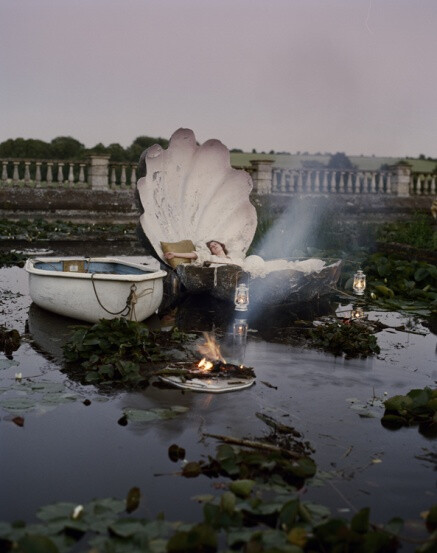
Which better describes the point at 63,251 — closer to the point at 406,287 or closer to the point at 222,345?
the point at 406,287

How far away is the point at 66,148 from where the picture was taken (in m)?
36.1

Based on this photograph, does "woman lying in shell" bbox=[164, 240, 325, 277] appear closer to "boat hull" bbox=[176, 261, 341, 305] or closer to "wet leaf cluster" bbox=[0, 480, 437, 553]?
"boat hull" bbox=[176, 261, 341, 305]

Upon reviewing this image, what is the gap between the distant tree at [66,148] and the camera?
3544cm

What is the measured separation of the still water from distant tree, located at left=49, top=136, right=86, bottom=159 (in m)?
30.2

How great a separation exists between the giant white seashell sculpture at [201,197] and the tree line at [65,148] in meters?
22.2

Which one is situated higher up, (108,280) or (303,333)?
(108,280)

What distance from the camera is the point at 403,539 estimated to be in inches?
125

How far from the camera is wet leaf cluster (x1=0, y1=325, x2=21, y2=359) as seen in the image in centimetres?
640

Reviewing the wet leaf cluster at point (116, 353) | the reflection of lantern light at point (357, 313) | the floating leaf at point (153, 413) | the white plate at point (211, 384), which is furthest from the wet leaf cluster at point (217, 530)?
the reflection of lantern light at point (357, 313)

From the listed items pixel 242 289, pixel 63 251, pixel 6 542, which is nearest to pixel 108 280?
pixel 242 289

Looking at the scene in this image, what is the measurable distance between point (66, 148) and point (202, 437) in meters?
33.3

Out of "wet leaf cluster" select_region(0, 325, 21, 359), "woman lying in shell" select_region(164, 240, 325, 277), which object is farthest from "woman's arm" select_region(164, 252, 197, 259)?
"wet leaf cluster" select_region(0, 325, 21, 359)

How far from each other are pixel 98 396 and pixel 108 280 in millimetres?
Result: 2153

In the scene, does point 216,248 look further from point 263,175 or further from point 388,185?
point 388,185
